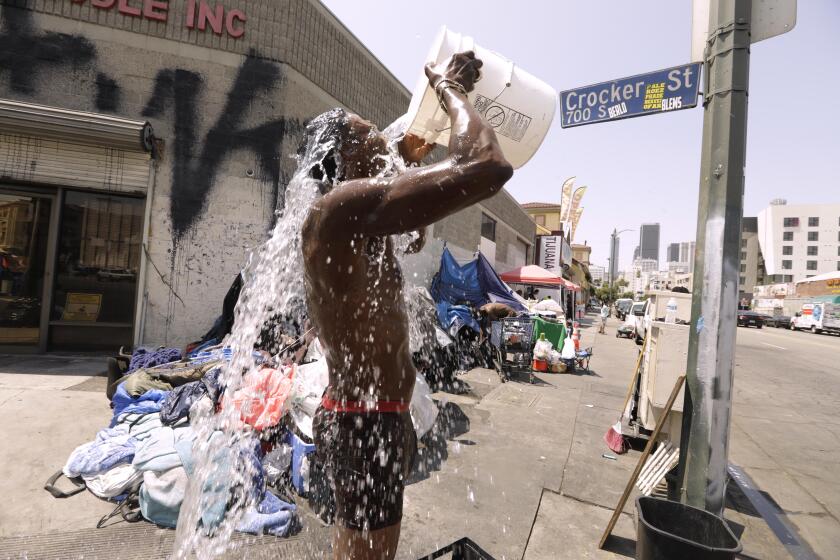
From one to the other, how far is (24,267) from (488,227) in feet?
46.1

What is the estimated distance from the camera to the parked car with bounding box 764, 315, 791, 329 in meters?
36.8

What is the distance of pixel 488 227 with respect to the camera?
56.2 ft

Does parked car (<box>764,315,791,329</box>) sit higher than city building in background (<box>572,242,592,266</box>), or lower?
lower

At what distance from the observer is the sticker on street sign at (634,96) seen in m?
2.95

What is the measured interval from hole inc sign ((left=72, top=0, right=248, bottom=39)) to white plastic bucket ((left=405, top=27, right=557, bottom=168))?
6.20 m

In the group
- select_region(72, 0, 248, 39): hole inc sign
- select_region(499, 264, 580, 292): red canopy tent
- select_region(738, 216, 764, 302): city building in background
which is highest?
select_region(738, 216, 764, 302): city building in background

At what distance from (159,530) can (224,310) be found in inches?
162

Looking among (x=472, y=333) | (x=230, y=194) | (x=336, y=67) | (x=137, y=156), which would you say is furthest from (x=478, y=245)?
(x=137, y=156)


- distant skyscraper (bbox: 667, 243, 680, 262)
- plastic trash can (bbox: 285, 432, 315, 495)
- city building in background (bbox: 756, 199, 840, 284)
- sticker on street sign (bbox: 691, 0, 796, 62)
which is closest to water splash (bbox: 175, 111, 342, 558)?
plastic trash can (bbox: 285, 432, 315, 495)

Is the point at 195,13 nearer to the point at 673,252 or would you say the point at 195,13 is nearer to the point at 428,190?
the point at 428,190

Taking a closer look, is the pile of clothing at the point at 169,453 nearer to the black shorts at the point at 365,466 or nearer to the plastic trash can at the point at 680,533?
the black shorts at the point at 365,466

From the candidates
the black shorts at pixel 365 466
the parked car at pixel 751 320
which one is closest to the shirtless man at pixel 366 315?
the black shorts at pixel 365 466

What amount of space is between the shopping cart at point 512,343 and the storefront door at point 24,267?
7622mm

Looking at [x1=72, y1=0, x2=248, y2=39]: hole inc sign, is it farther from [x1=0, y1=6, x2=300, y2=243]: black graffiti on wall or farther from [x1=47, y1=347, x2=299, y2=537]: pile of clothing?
[x1=47, y1=347, x2=299, y2=537]: pile of clothing
